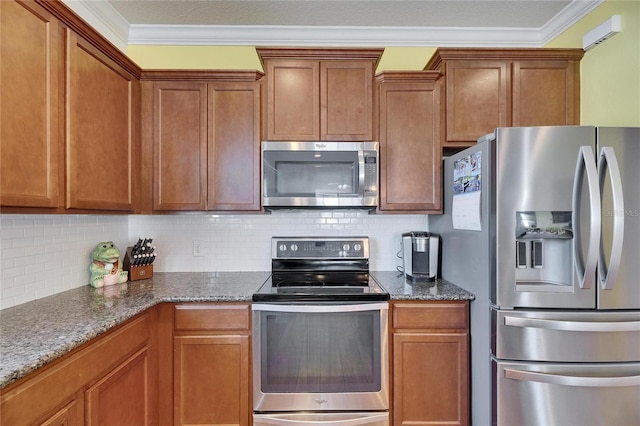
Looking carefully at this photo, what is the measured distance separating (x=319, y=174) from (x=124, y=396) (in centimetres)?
153

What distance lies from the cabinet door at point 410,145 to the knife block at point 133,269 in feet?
5.58

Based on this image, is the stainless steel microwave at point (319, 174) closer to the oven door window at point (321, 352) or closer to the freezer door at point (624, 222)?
the oven door window at point (321, 352)

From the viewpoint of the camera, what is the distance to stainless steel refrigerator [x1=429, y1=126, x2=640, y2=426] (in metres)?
1.45

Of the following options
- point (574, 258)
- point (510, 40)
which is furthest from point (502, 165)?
point (510, 40)

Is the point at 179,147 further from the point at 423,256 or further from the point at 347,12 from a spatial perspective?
the point at 423,256

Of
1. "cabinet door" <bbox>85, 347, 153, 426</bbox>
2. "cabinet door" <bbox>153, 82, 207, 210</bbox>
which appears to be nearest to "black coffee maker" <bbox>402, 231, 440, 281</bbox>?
"cabinet door" <bbox>153, 82, 207, 210</bbox>

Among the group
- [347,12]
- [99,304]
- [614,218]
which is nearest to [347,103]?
[347,12]

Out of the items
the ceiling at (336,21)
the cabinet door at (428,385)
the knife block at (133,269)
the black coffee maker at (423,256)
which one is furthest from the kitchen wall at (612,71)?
the knife block at (133,269)

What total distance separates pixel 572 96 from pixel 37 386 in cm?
305

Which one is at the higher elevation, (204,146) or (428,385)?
(204,146)

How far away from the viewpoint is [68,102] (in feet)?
4.85

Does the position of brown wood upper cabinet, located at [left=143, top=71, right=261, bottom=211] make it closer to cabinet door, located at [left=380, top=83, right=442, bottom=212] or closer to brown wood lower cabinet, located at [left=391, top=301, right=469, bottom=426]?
cabinet door, located at [left=380, top=83, right=442, bottom=212]

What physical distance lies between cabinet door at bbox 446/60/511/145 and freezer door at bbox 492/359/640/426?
1.36 m

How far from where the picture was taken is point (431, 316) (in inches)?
70.2
